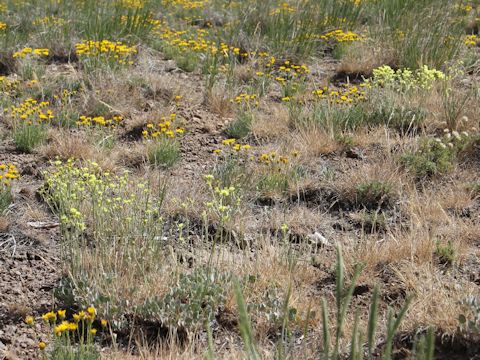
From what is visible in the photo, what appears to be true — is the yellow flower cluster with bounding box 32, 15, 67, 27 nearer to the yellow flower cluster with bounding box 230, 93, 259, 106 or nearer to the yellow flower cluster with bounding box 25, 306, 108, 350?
the yellow flower cluster with bounding box 230, 93, 259, 106

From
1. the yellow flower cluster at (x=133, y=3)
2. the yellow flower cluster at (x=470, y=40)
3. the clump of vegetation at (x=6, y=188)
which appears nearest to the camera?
the clump of vegetation at (x=6, y=188)

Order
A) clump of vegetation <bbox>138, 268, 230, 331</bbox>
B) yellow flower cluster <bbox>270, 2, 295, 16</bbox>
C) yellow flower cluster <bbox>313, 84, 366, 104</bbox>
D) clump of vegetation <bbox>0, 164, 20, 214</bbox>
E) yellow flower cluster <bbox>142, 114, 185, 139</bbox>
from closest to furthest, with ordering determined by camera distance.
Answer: clump of vegetation <bbox>138, 268, 230, 331</bbox> → clump of vegetation <bbox>0, 164, 20, 214</bbox> → yellow flower cluster <bbox>142, 114, 185, 139</bbox> → yellow flower cluster <bbox>313, 84, 366, 104</bbox> → yellow flower cluster <bbox>270, 2, 295, 16</bbox>

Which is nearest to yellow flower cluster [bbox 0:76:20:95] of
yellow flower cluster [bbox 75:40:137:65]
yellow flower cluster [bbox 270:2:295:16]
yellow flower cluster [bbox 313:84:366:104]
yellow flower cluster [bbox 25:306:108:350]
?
yellow flower cluster [bbox 75:40:137:65]

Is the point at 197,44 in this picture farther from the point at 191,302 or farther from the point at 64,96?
the point at 191,302

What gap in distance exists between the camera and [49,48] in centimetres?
721

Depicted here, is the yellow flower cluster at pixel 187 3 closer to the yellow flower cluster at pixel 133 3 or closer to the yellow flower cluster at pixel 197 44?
the yellow flower cluster at pixel 133 3

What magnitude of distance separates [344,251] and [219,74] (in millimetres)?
3603

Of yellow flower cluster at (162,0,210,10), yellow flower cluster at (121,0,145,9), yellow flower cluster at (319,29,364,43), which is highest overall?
yellow flower cluster at (319,29,364,43)

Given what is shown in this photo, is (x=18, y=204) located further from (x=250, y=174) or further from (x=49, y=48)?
(x=49, y=48)

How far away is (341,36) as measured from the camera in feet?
24.1

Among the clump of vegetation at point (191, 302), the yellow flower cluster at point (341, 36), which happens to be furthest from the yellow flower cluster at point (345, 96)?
the clump of vegetation at point (191, 302)

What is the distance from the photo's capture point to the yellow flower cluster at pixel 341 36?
721 cm

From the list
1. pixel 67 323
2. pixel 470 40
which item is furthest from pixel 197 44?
pixel 67 323

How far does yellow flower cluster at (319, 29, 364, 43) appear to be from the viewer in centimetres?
721
